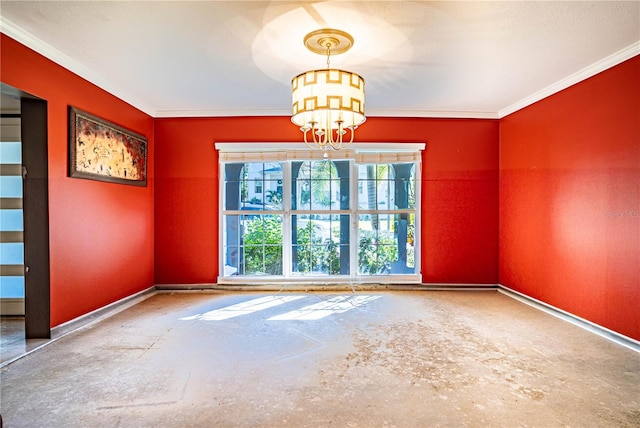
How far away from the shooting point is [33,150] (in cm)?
297

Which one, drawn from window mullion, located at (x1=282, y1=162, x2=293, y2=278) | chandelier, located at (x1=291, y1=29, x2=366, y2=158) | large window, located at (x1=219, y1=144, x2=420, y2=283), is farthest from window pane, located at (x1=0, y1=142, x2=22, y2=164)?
chandelier, located at (x1=291, y1=29, x2=366, y2=158)

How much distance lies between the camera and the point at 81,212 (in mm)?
3414

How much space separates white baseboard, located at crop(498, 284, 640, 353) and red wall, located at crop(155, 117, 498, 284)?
1.77 ft

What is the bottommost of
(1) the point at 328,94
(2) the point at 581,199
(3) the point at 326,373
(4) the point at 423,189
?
(3) the point at 326,373

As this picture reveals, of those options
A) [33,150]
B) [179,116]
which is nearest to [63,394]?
[33,150]

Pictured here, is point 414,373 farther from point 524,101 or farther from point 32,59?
point 32,59

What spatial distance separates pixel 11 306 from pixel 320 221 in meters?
3.80

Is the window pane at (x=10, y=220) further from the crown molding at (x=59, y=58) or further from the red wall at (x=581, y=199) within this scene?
the red wall at (x=581, y=199)

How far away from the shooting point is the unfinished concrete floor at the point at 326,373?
1.96 metres

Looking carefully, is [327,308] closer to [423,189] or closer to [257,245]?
[257,245]

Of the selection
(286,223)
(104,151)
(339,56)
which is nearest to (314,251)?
(286,223)

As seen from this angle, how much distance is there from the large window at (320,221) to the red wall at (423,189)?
25 cm

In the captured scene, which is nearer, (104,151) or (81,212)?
(81,212)

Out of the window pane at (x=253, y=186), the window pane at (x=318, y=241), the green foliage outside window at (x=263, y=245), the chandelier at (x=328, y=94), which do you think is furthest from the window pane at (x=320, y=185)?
the chandelier at (x=328, y=94)
